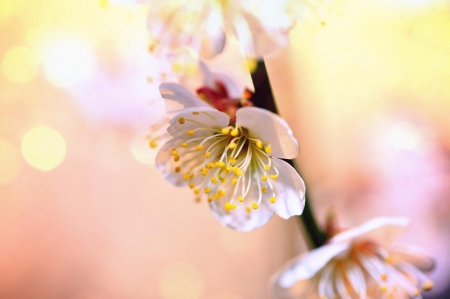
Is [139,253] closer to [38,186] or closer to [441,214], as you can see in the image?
[38,186]

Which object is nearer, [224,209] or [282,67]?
[224,209]

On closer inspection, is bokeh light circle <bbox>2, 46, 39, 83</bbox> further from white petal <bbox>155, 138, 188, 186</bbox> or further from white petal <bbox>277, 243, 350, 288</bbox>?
white petal <bbox>277, 243, 350, 288</bbox>

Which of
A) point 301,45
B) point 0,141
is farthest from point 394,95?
point 0,141

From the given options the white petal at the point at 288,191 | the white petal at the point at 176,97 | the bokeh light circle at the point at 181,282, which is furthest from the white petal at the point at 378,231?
the bokeh light circle at the point at 181,282

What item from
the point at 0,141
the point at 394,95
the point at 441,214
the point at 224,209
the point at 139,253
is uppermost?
the point at 0,141

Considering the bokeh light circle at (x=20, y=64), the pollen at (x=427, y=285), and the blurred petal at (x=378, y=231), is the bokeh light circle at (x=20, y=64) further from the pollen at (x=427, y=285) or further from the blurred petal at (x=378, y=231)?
the pollen at (x=427, y=285)

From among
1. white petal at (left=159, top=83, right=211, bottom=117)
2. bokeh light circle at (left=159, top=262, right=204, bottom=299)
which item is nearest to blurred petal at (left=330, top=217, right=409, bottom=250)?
white petal at (left=159, top=83, right=211, bottom=117)

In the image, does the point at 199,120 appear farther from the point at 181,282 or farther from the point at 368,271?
the point at 181,282
